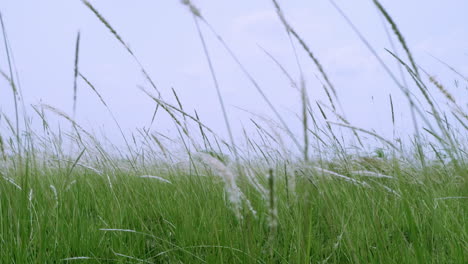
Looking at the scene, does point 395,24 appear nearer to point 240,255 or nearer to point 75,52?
point 240,255

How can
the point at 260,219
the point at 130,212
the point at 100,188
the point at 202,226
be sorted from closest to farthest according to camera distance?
the point at 202,226 < the point at 260,219 < the point at 130,212 < the point at 100,188

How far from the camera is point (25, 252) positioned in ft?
4.15

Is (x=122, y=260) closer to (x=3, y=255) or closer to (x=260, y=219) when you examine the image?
(x=3, y=255)

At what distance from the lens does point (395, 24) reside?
934 millimetres

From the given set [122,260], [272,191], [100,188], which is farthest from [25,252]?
[100,188]

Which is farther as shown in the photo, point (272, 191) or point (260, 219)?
point (260, 219)

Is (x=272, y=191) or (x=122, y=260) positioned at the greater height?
(x=272, y=191)

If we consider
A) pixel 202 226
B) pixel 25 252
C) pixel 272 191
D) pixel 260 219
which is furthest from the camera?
pixel 260 219

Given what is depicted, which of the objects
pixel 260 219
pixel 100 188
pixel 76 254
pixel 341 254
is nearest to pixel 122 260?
pixel 76 254

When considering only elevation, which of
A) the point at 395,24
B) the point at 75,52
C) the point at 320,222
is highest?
the point at 75,52

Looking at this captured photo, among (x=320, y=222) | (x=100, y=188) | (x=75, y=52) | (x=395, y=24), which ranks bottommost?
(x=320, y=222)

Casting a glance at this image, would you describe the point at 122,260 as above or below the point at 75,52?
below

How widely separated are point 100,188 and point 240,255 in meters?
1.61

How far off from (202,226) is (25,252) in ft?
2.11
